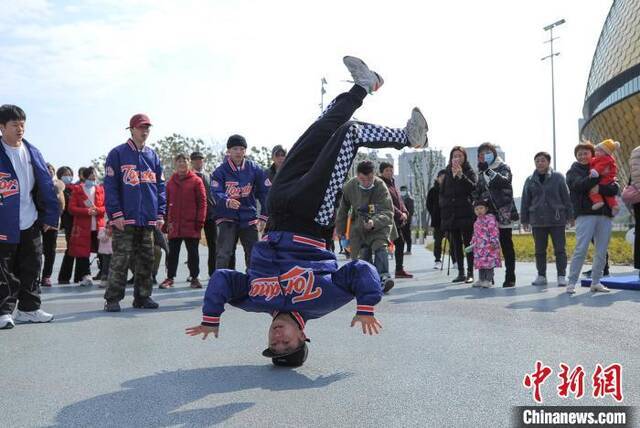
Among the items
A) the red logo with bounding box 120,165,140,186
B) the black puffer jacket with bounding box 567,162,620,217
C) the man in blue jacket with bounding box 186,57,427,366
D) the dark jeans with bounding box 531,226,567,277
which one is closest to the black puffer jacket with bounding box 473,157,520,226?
the dark jeans with bounding box 531,226,567,277

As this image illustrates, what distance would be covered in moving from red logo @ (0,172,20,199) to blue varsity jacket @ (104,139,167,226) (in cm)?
101

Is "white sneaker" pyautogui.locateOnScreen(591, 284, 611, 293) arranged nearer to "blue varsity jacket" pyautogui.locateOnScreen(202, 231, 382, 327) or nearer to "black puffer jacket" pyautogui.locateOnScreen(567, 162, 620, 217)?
"black puffer jacket" pyautogui.locateOnScreen(567, 162, 620, 217)

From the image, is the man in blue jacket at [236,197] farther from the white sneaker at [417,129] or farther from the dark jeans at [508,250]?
the dark jeans at [508,250]

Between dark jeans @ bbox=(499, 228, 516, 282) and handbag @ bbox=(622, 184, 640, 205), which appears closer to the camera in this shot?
handbag @ bbox=(622, 184, 640, 205)

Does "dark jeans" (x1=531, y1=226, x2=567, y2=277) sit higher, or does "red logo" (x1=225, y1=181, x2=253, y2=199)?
"red logo" (x1=225, y1=181, x2=253, y2=199)

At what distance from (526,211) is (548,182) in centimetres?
63

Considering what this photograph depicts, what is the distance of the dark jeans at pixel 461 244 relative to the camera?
10742mm

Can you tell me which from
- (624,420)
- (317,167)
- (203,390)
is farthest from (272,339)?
(624,420)

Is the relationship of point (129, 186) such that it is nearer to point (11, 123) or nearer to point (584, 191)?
point (11, 123)

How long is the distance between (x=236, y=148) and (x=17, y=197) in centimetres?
299

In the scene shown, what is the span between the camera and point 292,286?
435cm

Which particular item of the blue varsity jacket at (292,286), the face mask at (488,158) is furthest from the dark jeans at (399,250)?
the blue varsity jacket at (292,286)

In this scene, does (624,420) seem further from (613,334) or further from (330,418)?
(613,334)

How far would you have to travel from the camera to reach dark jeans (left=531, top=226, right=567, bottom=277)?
33.3 feet
